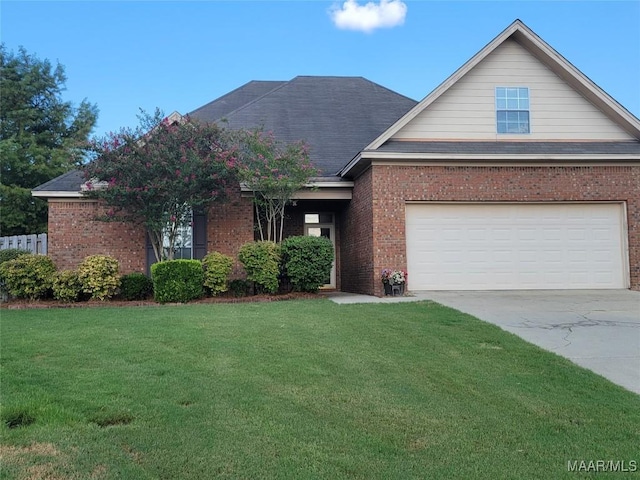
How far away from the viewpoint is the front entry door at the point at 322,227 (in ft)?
52.2

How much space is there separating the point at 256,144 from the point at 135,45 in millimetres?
5710

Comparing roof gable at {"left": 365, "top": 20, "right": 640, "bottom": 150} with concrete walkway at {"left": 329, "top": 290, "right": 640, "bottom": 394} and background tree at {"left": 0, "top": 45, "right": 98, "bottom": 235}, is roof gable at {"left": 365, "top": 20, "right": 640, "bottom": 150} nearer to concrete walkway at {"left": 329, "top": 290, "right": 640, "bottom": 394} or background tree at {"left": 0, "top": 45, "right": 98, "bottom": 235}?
concrete walkway at {"left": 329, "top": 290, "right": 640, "bottom": 394}

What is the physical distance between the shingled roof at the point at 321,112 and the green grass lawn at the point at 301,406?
29.0 ft

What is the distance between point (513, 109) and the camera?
13.3m

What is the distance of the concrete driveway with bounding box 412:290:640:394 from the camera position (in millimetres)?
6105

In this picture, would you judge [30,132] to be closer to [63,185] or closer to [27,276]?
[63,185]

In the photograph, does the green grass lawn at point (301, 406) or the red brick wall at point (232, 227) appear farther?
the red brick wall at point (232, 227)

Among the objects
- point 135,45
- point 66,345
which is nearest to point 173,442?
point 66,345

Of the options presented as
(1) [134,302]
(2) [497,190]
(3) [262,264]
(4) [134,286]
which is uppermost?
(2) [497,190]

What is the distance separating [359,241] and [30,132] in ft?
71.7

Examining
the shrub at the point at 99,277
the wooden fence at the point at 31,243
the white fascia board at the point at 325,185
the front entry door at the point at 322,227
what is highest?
the white fascia board at the point at 325,185

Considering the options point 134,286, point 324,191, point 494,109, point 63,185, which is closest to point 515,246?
point 494,109

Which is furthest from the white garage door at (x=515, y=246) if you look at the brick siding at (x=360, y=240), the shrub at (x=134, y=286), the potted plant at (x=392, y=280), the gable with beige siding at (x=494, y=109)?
the shrub at (x=134, y=286)

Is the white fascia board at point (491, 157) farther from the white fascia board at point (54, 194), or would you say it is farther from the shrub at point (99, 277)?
the white fascia board at point (54, 194)
